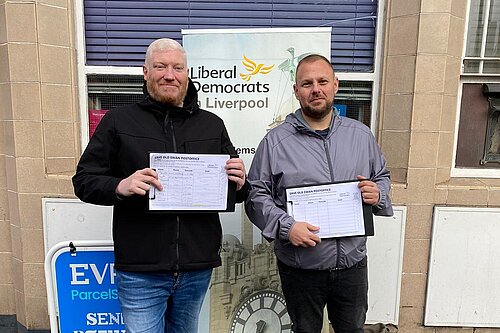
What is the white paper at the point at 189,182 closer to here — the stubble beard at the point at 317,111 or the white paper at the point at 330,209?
the white paper at the point at 330,209

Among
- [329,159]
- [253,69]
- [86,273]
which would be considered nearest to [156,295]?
[86,273]

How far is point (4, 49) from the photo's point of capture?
2.70 metres

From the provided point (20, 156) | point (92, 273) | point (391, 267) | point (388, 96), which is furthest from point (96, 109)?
point (391, 267)

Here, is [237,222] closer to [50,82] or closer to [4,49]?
[50,82]

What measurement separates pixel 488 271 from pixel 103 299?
8.46ft

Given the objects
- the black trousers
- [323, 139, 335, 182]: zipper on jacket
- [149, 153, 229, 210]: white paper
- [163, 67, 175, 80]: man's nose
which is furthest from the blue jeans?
[163, 67, 175, 80]: man's nose

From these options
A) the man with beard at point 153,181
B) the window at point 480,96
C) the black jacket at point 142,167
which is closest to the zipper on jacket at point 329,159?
the man with beard at point 153,181

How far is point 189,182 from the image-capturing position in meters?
1.67

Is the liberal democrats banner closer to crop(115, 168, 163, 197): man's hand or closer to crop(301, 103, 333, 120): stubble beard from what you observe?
crop(301, 103, 333, 120): stubble beard

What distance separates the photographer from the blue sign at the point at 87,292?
213cm

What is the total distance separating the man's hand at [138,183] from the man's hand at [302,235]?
0.62 m

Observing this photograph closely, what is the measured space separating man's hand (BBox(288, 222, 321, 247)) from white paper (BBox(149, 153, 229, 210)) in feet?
1.05

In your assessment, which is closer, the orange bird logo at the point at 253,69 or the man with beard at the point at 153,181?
the man with beard at the point at 153,181

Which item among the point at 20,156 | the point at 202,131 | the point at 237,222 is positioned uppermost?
the point at 202,131
